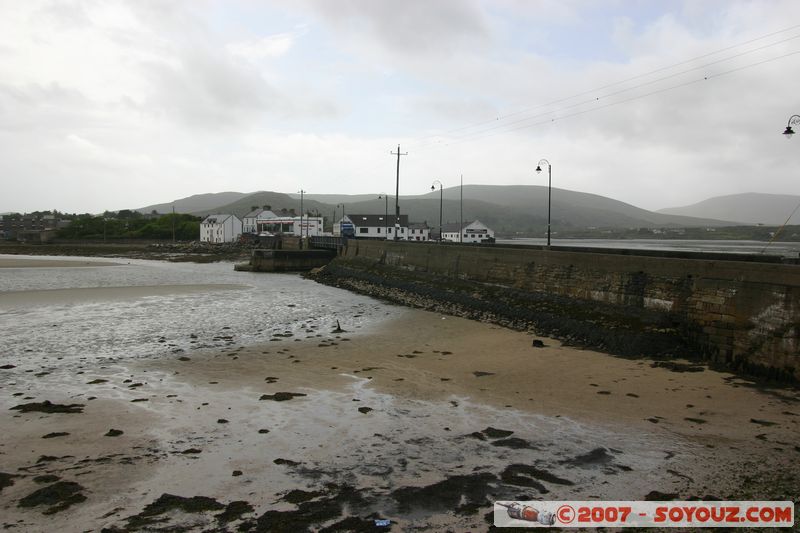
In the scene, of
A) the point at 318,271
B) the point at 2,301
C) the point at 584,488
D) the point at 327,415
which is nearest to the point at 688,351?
the point at 584,488

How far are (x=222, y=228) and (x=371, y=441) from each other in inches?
3987

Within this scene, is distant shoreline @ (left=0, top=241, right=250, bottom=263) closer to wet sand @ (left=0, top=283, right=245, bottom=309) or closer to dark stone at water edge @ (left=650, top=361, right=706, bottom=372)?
wet sand @ (left=0, top=283, right=245, bottom=309)

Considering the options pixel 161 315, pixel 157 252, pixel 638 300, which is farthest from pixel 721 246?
pixel 157 252

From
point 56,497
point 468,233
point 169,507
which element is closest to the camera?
point 169,507

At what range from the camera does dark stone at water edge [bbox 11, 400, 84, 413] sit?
10620mm

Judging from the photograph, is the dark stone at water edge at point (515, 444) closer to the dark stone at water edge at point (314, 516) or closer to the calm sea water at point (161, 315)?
the dark stone at water edge at point (314, 516)

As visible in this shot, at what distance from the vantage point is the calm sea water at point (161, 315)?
1797 centimetres

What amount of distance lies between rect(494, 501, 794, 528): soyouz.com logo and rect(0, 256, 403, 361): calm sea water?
14017 millimetres

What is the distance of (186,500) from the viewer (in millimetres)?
6848

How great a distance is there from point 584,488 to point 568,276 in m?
16.9

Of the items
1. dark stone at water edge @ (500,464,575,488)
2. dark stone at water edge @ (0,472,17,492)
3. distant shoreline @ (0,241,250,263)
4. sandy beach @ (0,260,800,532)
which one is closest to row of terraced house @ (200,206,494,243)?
distant shoreline @ (0,241,250,263)

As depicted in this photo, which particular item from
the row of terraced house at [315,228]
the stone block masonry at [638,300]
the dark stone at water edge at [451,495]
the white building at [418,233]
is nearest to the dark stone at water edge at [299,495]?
the dark stone at water edge at [451,495]

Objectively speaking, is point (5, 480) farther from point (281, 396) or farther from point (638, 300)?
point (638, 300)

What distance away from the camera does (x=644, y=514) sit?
6.50 m
